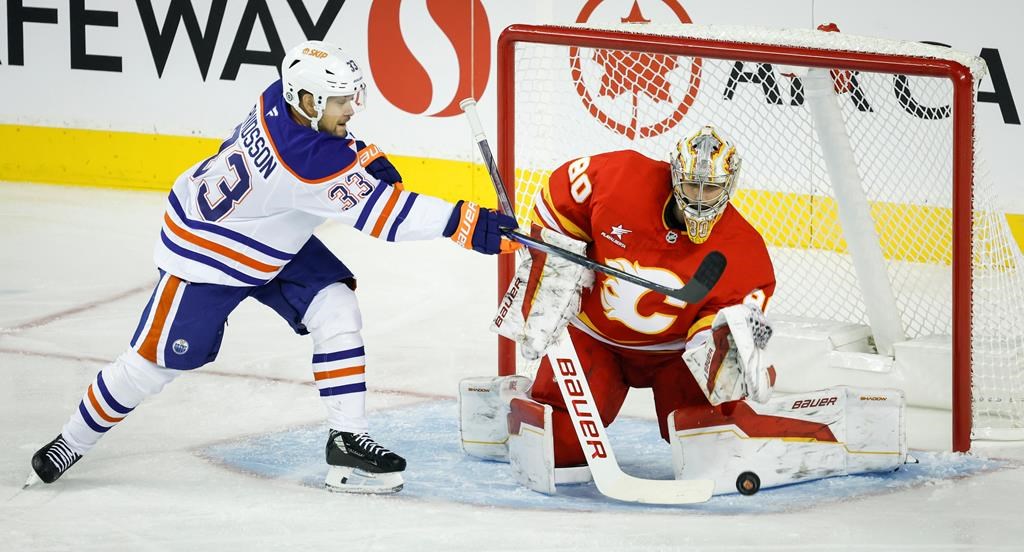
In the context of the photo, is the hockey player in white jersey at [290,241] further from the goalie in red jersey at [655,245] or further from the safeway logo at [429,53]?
the safeway logo at [429,53]

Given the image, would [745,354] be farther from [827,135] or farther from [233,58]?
[233,58]

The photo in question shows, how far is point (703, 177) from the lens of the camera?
127 inches

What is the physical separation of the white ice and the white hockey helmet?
89 centimetres

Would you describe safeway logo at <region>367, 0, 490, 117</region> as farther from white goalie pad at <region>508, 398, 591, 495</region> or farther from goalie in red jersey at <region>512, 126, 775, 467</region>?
white goalie pad at <region>508, 398, 591, 495</region>

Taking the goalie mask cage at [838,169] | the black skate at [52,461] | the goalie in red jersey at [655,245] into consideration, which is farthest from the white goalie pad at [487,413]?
the black skate at [52,461]

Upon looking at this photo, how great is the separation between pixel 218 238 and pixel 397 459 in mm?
640

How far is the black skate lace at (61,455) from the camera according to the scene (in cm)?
346

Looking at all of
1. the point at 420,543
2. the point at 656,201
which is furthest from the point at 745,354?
the point at 420,543

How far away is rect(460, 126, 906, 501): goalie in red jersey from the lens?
10.8 feet

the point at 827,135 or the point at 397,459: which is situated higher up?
the point at 827,135

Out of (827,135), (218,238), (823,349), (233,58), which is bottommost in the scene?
(823,349)

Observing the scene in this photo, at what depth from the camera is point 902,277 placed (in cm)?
473

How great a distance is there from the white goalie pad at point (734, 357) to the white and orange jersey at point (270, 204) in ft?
2.05

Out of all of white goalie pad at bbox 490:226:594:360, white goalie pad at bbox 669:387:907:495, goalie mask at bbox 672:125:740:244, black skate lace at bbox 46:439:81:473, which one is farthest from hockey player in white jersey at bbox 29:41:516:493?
white goalie pad at bbox 669:387:907:495
